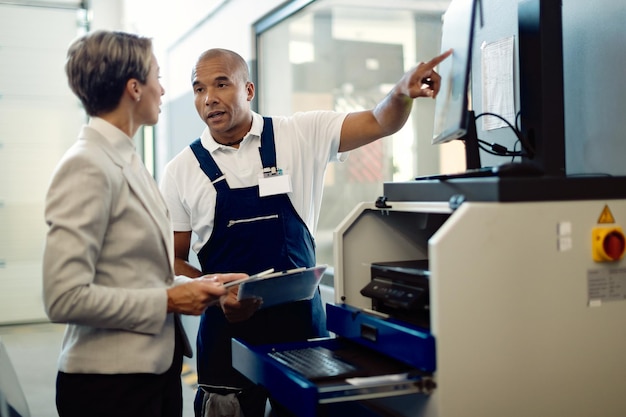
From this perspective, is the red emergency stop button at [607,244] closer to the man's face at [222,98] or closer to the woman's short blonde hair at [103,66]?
the woman's short blonde hair at [103,66]

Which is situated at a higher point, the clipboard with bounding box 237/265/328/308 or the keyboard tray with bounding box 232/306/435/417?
the clipboard with bounding box 237/265/328/308

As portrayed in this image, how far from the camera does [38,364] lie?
16.0 feet

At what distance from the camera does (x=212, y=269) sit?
1999 millimetres

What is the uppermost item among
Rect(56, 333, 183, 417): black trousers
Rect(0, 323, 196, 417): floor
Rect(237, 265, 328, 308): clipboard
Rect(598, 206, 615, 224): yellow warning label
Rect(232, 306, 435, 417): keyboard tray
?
Rect(598, 206, 615, 224): yellow warning label

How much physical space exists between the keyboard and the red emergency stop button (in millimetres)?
526

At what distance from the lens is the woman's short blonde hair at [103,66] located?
135cm

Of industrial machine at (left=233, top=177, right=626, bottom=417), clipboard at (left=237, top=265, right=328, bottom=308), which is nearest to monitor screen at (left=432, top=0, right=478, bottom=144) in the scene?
industrial machine at (left=233, top=177, right=626, bottom=417)

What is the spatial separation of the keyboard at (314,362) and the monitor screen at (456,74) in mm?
549

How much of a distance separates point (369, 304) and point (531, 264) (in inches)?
19.7

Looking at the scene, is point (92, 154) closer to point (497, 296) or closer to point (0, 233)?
point (497, 296)

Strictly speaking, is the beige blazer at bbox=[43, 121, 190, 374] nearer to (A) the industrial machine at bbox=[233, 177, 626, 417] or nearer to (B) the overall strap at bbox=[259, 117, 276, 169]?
(A) the industrial machine at bbox=[233, 177, 626, 417]

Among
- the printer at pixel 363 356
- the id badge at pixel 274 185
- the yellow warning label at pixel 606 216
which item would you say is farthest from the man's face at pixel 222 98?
the yellow warning label at pixel 606 216

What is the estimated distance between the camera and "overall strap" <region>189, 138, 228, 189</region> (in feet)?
6.41

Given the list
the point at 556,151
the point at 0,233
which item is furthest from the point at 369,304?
the point at 0,233
